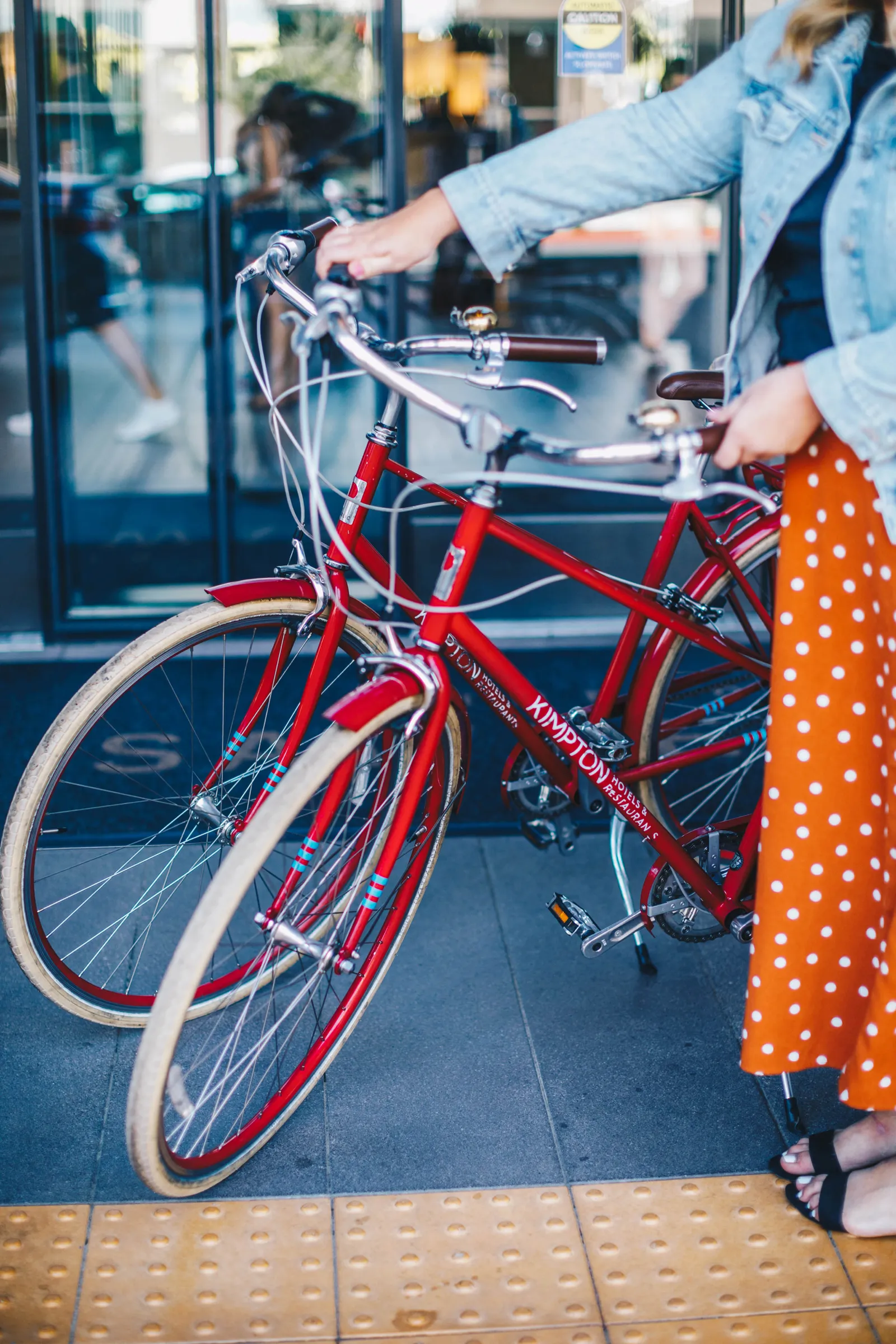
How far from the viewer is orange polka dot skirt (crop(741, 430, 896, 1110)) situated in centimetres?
212

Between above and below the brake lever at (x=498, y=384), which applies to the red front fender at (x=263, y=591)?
below

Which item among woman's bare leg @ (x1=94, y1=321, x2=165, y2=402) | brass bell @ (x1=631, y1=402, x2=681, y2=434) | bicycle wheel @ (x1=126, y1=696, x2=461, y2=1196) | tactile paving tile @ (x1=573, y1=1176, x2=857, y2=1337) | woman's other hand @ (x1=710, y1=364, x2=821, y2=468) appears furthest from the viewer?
woman's bare leg @ (x1=94, y1=321, x2=165, y2=402)

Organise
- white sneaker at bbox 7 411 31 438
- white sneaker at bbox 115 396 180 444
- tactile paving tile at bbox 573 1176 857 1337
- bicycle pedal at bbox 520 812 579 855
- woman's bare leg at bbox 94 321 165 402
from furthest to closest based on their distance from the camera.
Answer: white sneaker at bbox 115 396 180 444
white sneaker at bbox 7 411 31 438
woman's bare leg at bbox 94 321 165 402
bicycle pedal at bbox 520 812 579 855
tactile paving tile at bbox 573 1176 857 1337

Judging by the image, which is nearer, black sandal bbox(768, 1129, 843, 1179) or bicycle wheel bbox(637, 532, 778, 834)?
black sandal bbox(768, 1129, 843, 1179)

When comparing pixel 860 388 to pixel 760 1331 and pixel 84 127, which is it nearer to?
pixel 760 1331

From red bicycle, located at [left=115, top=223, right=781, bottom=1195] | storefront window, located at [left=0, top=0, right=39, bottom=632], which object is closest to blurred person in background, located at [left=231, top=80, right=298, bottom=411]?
storefront window, located at [left=0, top=0, right=39, bottom=632]

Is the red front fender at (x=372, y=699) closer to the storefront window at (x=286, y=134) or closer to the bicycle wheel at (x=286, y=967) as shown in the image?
the bicycle wheel at (x=286, y=967)

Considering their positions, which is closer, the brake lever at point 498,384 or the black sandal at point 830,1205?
the brake lever at point 498,384

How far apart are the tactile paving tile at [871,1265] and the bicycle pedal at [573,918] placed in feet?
2.45

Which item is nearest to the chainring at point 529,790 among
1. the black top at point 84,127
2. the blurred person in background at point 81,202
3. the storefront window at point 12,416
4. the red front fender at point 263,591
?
the red front fender at point 263,591

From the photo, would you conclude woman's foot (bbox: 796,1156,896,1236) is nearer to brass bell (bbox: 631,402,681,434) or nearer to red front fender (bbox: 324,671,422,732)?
red front fender (bbox: 324,671,422,732)

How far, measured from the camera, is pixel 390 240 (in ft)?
6.92

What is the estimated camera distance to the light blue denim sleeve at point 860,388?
1.86 m

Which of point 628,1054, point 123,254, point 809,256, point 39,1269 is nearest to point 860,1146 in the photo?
point 628,1054
